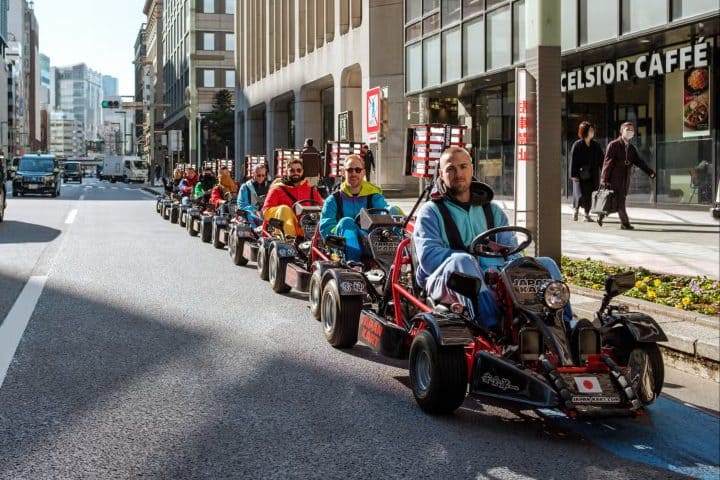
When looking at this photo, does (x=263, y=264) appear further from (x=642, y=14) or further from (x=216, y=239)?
(x=642, y=14)

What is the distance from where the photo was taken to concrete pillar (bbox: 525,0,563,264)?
33.0 feet

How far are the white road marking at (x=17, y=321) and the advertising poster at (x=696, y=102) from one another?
41.9 feet

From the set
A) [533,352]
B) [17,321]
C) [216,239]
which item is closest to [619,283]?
[533,352]

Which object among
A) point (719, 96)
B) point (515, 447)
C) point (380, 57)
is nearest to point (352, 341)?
point (515, 447)

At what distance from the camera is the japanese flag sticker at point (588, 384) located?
4.86 metres

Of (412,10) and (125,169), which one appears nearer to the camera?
(412,10)

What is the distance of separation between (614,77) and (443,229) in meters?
16.6

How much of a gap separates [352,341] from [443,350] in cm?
228

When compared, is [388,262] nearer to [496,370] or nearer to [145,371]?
[145,371]

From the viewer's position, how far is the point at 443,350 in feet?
17.4

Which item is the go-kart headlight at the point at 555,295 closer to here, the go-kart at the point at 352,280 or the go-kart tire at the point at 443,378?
the go-kart tire at the point at 443,378

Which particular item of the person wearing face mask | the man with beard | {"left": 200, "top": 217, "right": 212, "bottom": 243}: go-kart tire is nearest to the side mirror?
the man with beard

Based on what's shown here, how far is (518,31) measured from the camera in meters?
22.8

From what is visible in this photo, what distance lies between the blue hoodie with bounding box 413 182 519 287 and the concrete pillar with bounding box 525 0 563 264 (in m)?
3.99
